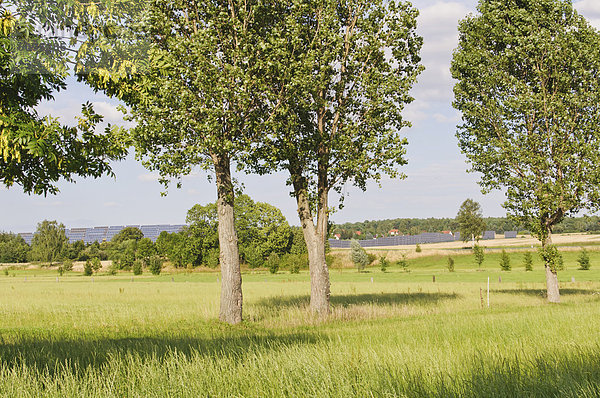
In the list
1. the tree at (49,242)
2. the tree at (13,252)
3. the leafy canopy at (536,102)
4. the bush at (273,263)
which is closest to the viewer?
the leafy canopy at (536,102)

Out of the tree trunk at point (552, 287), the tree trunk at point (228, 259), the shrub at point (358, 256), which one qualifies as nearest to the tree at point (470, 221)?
the shrub at point (358, 256)

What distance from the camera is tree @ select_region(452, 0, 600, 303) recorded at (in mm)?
26547

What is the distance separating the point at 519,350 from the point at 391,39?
1581 cm

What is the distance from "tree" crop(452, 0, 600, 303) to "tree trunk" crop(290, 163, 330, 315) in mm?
12886

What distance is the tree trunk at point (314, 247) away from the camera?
68.0ft

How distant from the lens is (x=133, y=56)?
15508 millimetres

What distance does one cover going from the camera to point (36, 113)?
12859 millimetres

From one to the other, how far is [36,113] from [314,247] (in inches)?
481

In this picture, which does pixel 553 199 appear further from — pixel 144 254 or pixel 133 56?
pixel 144 254

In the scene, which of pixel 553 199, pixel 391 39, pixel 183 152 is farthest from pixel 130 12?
pixel 553 199

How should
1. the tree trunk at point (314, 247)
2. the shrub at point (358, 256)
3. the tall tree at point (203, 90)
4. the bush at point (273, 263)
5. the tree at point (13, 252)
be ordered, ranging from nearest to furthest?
the tall tree at point (203, 90), the tree trunk at point (314, 247), the bush at point (273, 263), the shrub at point (358, 256), the tree at point (13, 252)

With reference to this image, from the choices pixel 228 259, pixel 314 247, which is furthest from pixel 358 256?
pixel 228 259

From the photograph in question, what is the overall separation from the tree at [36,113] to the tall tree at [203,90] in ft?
8.99

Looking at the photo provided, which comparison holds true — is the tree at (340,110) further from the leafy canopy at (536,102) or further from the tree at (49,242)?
the tree at (49,242)
